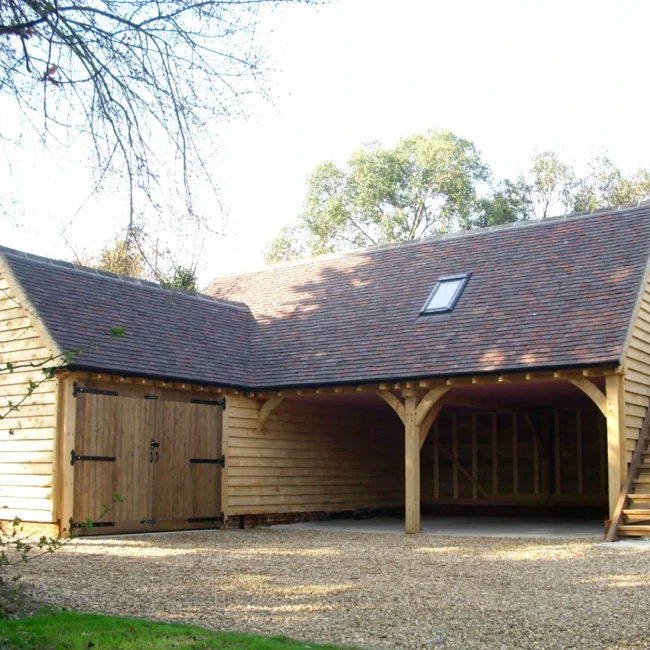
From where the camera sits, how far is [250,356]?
1622 centimetres

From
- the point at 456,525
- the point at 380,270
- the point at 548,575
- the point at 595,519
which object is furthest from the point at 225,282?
the point at 548,575

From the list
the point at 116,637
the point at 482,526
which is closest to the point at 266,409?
the point at 482,526

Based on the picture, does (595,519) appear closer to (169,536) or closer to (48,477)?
(169,536)

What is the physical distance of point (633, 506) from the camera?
39.3 ft

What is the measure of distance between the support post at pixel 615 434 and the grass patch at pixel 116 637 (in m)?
7.38

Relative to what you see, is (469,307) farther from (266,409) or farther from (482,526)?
(266,409)

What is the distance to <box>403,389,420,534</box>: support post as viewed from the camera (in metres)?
13.6

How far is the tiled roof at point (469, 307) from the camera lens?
13.0 metres

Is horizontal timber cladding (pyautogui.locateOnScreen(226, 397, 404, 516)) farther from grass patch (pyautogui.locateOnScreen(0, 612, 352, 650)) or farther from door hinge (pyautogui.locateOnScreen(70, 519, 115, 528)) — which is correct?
grass patch (pyautogui.locateOnScreen(0, 612, 352, 650))

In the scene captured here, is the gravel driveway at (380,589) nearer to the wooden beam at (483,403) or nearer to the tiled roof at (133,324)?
the tiled roof at (133,324)

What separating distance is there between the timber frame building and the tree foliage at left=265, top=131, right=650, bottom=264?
1658cm

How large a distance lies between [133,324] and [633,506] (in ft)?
25.6

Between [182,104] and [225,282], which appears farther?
[225,282]

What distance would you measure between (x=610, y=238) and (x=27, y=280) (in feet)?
29.5
